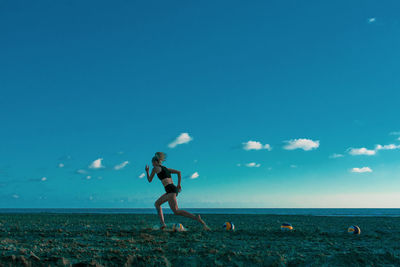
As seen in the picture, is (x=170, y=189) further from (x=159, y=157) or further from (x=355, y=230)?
(x=355, y=230)

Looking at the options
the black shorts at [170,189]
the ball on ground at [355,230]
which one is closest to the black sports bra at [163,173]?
the black shorts at [170,189]

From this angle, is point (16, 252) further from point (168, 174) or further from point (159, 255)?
point (168, 174)

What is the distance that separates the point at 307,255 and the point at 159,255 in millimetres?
2854

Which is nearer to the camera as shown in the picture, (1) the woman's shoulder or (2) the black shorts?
(1) the woman's shoulder

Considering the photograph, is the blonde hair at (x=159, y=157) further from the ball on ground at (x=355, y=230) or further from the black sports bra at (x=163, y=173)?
the ball on ground at (x=355, y=230)

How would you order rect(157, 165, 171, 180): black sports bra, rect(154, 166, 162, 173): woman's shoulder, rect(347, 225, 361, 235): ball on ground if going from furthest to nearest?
rect(347, 225, 361, 235): ball on ground → rect(157, 165, 171, 180): black sports bra → rect(154, 166, 162, 173): woman's shoulder

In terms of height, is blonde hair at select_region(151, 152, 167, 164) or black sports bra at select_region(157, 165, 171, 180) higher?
blonde hair at select_region(151, 152, 167, 164)

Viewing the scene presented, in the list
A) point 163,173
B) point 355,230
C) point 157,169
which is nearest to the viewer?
point 157,169

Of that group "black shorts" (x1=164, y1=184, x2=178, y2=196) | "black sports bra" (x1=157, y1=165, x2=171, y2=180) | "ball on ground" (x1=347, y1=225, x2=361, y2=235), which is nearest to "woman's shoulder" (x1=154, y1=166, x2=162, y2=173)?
"black sports bra" (x1=157, y1=165, x2=171, y2=180)

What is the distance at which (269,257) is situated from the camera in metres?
6.04

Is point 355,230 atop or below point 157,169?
below

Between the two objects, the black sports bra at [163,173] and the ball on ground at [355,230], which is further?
the ball on ground at [355,230]

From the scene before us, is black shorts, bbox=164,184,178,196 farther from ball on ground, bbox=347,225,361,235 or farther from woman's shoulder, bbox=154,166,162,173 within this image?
ball on ground, bbox=347,225,361,235

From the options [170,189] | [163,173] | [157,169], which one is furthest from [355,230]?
[157,169]
